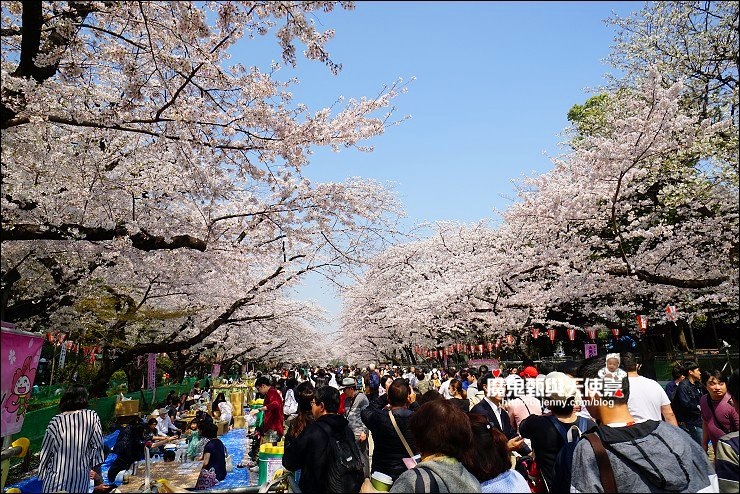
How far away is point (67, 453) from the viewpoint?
473 centimetres

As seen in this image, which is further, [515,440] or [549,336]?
[549,336]

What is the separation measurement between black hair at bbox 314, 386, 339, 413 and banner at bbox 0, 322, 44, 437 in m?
2.49

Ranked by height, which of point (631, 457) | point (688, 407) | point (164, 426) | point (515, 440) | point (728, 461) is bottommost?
point (164, 426)

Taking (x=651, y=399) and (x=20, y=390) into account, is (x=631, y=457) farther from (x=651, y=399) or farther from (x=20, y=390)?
(x=20, y=390)

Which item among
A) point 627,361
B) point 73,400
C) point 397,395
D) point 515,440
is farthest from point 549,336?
point 73,400

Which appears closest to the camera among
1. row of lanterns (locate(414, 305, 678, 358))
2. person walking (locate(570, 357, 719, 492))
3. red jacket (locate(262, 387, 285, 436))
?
person walking (locate(570, 357, 719, 492))

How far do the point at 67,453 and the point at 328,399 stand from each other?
247cm

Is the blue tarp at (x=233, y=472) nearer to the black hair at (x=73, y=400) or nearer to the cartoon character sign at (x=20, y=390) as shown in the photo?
the black hair at (x=73, y=400)

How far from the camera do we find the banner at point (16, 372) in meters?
4.20

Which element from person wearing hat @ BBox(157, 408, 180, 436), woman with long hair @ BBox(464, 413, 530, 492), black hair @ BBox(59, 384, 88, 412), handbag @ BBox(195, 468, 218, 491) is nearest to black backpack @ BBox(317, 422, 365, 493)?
woman with long hair @ BBox(464, 413, 530, 492)

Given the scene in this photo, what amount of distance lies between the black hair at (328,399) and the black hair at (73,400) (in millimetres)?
2305

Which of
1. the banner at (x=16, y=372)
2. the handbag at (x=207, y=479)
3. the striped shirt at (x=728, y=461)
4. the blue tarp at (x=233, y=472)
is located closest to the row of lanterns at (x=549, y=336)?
the blue tarp at (x=233, y=472)

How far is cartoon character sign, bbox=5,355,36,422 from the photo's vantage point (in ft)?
14.5

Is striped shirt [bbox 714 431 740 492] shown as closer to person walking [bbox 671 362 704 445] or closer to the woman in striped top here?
person walking [bbox 671 362 704 445]
